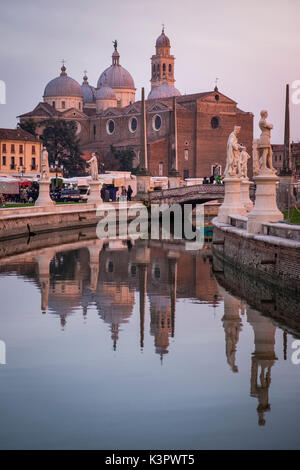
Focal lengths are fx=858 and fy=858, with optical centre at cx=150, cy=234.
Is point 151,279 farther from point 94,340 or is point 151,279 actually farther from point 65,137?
point 65,137

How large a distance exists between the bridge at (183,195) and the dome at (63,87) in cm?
5927

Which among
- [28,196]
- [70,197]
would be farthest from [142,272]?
[70,197]

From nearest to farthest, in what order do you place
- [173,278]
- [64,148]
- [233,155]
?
1. [173,278]
2. [233,155]
3. [64,148]

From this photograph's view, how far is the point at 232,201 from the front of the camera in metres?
23.8

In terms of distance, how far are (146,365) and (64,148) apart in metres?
74.9

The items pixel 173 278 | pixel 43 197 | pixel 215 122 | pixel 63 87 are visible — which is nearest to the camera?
pixel 173 278

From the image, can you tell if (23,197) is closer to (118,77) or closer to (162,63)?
(118,77)

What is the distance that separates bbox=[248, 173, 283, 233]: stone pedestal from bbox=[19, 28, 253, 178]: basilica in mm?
63844

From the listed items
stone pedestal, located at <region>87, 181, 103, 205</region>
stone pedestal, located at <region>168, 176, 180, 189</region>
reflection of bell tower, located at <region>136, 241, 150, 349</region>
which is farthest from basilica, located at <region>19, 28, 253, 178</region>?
reflection of bell tower, located at <region>136, 241, 150, 349</region>

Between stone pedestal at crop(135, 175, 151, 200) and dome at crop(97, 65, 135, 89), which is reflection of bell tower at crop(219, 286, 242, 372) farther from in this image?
dome at crop(97, 65, 135, 89)

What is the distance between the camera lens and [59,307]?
536 inches

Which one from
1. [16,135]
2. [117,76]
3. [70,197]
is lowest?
[70,197]

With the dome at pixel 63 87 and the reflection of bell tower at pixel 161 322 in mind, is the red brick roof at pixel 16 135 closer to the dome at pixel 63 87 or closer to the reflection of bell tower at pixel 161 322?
the dome at pixel 63 87

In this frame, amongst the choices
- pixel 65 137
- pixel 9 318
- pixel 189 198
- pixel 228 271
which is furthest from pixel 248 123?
pixel 9 318
